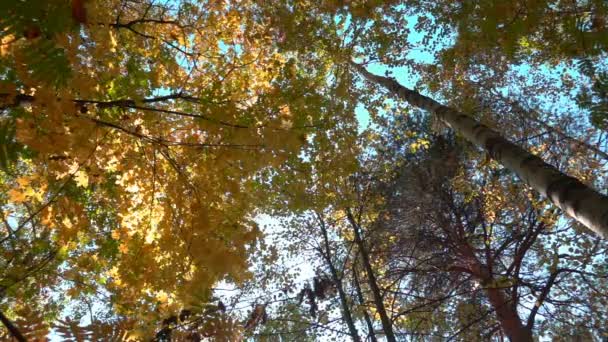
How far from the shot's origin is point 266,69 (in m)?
3.33

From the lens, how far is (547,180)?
84.4 inches

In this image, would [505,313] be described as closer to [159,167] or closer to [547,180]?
[547,180]

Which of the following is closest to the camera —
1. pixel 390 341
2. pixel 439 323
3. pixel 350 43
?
pixel 390 341

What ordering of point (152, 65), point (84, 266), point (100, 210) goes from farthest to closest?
point (100, 210) → point (152, 65) → point (84, 266)

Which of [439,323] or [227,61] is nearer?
[227,61]

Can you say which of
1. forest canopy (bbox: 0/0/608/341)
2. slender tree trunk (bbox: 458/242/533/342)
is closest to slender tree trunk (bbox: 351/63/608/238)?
forest canopy (bbox: 0/0/608/341)

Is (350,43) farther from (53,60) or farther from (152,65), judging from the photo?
(53,60)

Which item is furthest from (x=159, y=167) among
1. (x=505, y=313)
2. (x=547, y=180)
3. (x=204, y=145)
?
(x=505, y=313)

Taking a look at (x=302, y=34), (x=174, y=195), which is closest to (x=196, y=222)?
(x=174, y=195)

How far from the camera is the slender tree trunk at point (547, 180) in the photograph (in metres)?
1.82

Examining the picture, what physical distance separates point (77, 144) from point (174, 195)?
773 millimetres

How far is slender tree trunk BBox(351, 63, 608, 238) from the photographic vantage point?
1817 mm

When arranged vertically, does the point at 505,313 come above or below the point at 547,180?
above

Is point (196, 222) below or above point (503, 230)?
below
